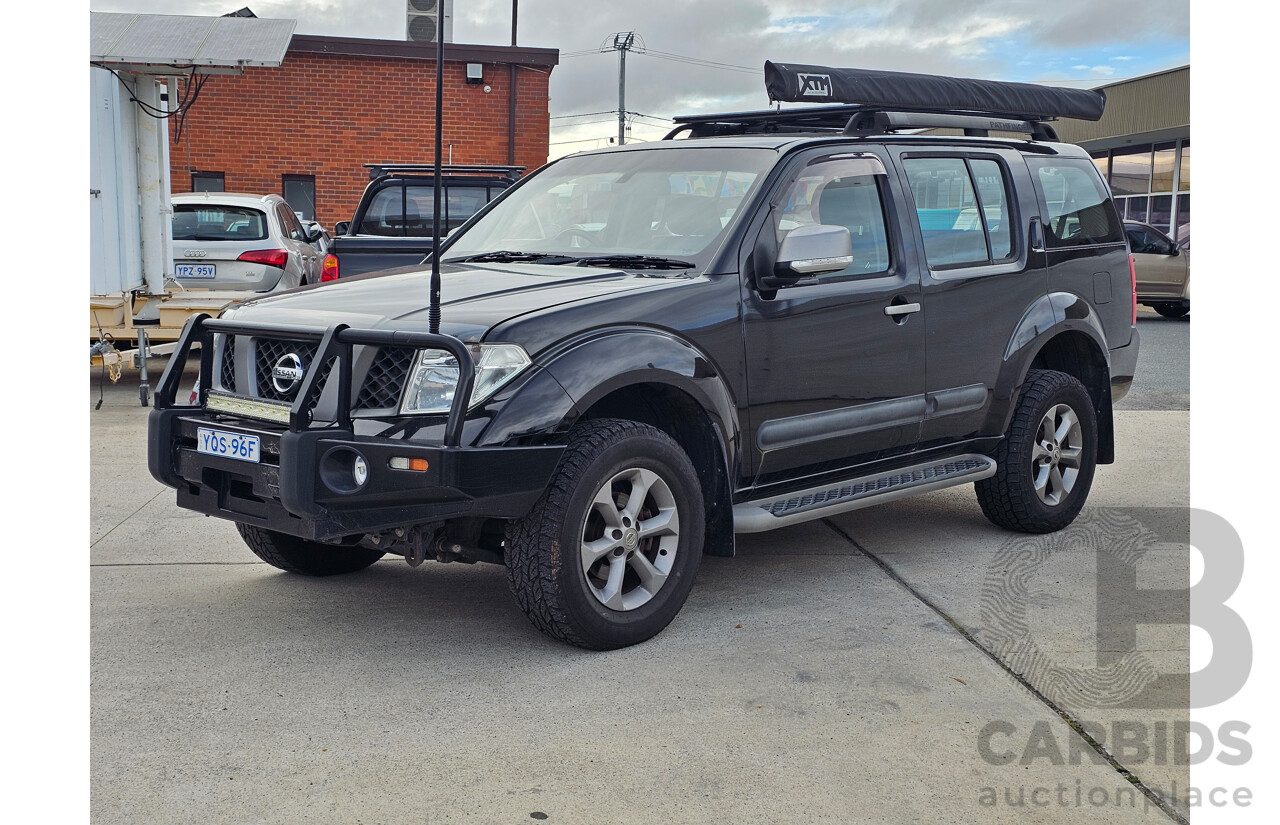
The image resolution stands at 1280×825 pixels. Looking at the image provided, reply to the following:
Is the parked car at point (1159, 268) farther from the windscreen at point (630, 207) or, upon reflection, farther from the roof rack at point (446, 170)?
the windscreen at point (630, 207)

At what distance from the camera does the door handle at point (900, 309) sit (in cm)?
543

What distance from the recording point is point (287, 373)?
4.42 meters

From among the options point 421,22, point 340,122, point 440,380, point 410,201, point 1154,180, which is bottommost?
point 440,380

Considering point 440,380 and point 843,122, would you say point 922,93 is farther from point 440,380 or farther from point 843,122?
point 440,380

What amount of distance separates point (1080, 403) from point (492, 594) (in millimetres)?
3144

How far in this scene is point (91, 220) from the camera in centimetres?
1057

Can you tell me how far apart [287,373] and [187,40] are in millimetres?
7757

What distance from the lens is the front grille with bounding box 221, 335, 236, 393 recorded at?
468 cm

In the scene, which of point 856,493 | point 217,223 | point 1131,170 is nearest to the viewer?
point 856,493

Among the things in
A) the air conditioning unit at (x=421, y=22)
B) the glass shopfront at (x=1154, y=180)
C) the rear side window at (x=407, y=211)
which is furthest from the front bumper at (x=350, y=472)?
the glass shopfront at (x=1154, y=180)

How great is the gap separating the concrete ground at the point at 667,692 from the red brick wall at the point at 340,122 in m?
17.2

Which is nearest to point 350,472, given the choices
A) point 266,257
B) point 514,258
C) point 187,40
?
point 514,258

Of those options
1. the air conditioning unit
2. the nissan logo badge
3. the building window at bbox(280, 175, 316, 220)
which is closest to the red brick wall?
the building window at bbox(280, 175, 316, 220)

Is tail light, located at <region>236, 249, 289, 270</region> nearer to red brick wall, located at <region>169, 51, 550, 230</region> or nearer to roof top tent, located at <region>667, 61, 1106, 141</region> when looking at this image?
roof top tent, located at <region>667, 61, 1106, 141</region>
